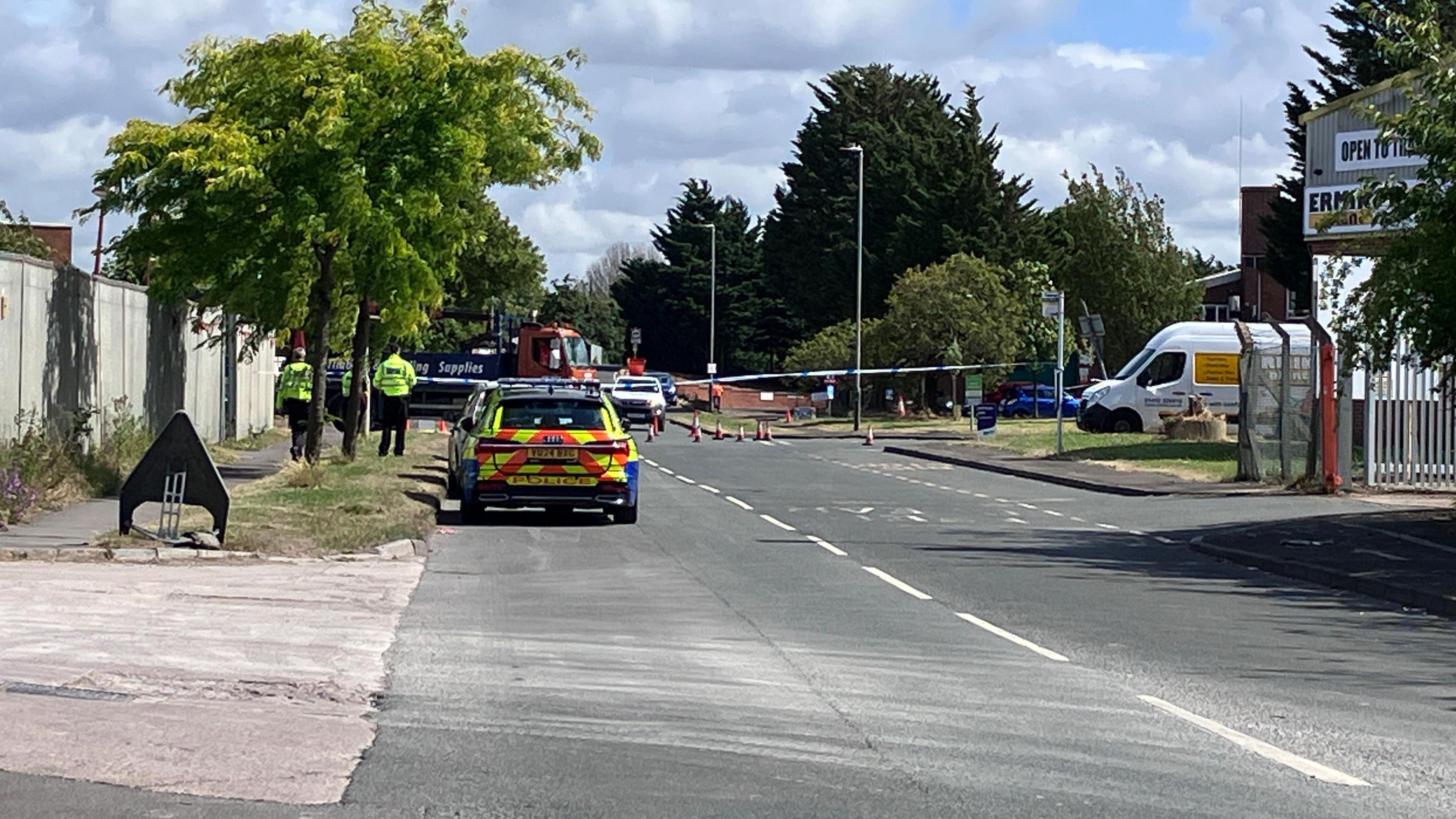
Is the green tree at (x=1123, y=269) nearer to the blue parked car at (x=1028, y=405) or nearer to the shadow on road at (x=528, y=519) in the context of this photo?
the blue parked car at (x=1028, y=405)

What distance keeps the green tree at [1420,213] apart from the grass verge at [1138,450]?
1094cm

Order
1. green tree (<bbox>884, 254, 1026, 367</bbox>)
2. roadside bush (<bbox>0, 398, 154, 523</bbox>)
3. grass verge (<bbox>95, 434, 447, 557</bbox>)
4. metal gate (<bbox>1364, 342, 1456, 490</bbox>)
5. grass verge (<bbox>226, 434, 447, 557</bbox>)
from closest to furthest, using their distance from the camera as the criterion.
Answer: grass verge (<bbox>95, 434, 447, 557</bbox>)
grass verge (<bbox>226, 434, 447, 557</bbox>)
roadside bush (<bbox>0, 398, 154, 523</bbox>)
metal gate (<bbox>1364, 342, 1456, 490</bbox>)
green tree (<bbox>884, 254, 1026, 367</bbox>)

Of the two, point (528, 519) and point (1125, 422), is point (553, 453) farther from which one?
point (1125, 422)

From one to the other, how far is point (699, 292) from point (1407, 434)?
81.3 meters

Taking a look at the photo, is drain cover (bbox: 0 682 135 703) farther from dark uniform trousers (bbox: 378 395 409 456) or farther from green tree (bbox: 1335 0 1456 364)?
dark uniform trousers (bbox: 378 395 409 456)

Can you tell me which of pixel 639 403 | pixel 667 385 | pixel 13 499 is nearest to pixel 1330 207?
pixel 13 499

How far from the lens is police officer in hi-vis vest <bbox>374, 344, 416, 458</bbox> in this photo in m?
30.7

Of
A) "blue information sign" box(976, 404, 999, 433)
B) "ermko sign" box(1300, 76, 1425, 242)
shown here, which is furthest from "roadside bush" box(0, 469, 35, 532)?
"blue information sign" box(976, 404, 999, 433)

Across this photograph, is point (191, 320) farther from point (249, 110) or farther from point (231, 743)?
point (231, 743)

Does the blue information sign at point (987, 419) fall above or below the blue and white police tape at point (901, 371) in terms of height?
below

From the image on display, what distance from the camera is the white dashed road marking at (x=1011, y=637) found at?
11508 mm

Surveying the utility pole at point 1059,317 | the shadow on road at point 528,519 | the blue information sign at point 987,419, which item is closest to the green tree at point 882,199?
the blue information sign at point 987,419

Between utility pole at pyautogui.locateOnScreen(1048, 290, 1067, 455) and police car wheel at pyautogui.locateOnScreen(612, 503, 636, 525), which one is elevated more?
utility pole at pyautogui.locateOnScreen(1048, 290, 1067, 455)

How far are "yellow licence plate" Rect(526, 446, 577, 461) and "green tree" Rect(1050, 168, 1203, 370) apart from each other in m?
54.4
